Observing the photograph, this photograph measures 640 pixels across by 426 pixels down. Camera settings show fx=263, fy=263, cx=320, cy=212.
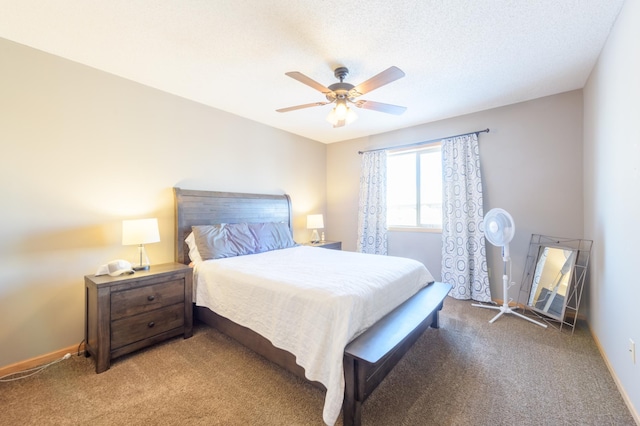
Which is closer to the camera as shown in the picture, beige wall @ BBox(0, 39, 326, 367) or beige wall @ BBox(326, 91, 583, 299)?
beige wall @ BBox(0, 39, 326, 367)

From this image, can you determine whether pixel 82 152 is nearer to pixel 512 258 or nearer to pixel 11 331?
pixel 11 331

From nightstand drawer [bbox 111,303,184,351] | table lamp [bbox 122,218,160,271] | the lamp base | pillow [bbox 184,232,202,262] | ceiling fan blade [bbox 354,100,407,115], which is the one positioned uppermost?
ceiling fan blade [bbox 354,100,407,115]

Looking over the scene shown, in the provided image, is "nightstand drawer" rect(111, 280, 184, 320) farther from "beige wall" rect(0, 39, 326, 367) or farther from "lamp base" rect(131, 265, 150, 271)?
"beige wall" rect(0, 39, 326, 367)

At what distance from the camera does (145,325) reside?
91.7 inches

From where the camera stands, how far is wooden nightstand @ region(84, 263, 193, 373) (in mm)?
2092

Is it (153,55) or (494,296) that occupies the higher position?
(153,55)

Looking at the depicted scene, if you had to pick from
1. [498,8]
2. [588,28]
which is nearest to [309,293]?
[498,8]

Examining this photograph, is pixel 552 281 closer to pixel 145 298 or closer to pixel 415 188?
pixel 415 188

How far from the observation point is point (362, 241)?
4621mm

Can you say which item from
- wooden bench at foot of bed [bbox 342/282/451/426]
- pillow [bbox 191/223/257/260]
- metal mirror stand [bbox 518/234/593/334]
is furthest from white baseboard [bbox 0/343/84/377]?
metal mirror stand [bbox 518/234/593/334]

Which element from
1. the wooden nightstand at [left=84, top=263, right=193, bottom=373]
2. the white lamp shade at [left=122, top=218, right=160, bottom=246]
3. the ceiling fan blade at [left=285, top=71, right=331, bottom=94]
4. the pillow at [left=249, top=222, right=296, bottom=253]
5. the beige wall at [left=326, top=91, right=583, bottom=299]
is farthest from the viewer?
the pillow at [left=249, top=222, right=296, bottom=253]

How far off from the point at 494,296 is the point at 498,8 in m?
3.26

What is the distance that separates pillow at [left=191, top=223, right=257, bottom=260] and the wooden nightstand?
0.34m

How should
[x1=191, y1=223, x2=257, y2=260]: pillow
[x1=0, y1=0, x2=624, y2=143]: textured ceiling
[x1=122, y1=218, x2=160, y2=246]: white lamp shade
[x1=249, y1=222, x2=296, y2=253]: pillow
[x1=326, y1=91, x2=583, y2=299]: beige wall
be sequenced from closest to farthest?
[x1=0, y1=0, x2=624, y2=143]: textured ceiling, [x1=122, y1=218, x2=160, y2=246]: white lamp shade, [x1=191, y1=223, x2=257, y2=260]: pillow, [x1=326, y1=91, x2=583, y2=299]: beige wall, [x1=249, y1=222, x2=296, y2=253]: pillow
